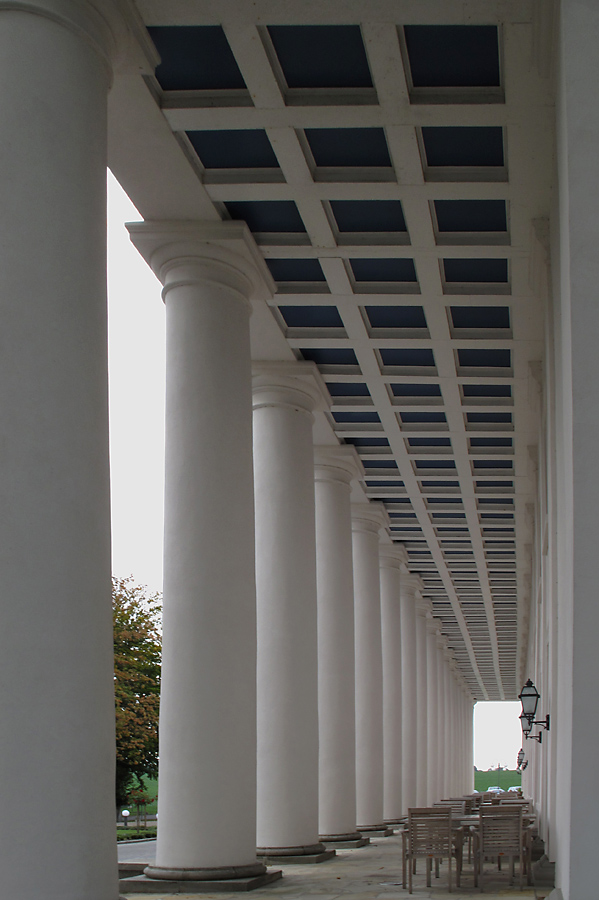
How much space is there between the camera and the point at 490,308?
106 ft

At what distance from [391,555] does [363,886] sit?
39.7m

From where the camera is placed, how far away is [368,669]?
52.6 meters

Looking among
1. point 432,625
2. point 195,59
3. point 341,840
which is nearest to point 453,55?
point 195,59

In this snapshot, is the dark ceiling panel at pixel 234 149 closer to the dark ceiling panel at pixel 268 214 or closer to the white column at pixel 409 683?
the dark ceiling panel at pixel 268 214

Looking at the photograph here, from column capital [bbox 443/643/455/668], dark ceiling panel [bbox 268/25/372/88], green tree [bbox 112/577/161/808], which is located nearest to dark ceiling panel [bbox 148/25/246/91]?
dark ceiling panel [bbox 268/25/372/88]

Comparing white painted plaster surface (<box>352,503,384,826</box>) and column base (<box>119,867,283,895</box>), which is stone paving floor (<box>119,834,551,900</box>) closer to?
column base (<box>119,867,283,895</box>)

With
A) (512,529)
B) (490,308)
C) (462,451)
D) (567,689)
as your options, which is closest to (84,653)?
(567,689)

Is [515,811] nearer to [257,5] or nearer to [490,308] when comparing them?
[490,308]

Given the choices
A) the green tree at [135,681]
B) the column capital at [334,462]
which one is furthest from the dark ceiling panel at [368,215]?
the green tree at [135,681]

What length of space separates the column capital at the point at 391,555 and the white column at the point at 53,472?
48.6 m

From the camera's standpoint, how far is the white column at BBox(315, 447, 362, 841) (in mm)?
41438

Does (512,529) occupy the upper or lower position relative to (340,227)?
lower

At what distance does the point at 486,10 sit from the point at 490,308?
45.7 ft

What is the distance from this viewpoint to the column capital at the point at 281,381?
35.8 meters
